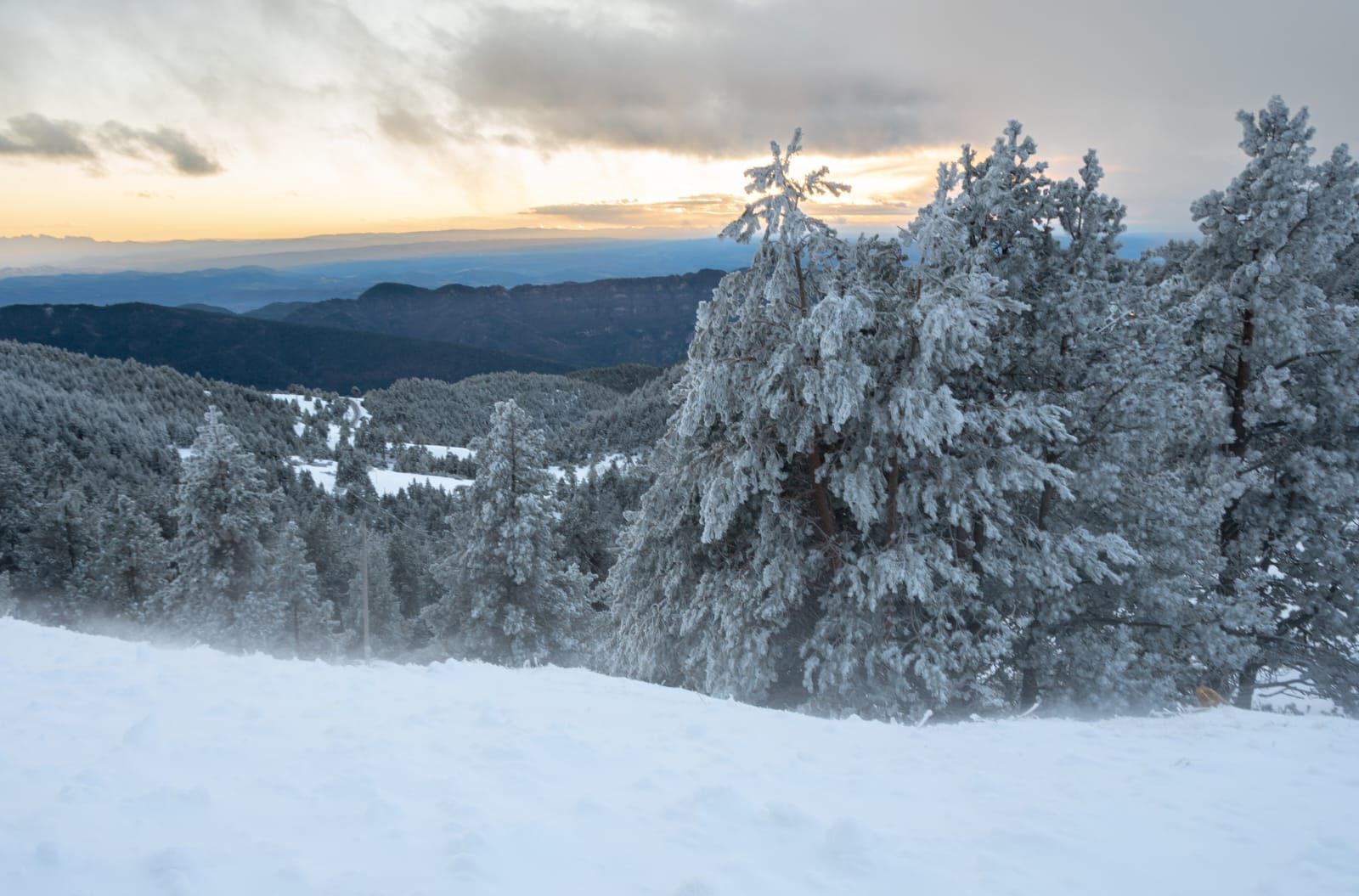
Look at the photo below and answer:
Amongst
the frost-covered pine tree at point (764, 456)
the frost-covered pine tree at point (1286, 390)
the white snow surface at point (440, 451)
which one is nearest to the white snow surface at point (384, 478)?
the white snow surface at point (440, 451)

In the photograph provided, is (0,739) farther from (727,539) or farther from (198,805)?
(727,539)

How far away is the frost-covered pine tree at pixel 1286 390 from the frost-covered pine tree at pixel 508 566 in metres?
15.6

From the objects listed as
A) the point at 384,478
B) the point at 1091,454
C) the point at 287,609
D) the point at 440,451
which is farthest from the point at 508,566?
the point at 440,451

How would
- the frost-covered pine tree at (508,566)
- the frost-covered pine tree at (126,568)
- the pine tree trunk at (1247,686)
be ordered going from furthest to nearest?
the frost-covered pine tree at (126,568) < the frost-covered pine tree at (508,566) < the pine tree trunk at (1247,686)

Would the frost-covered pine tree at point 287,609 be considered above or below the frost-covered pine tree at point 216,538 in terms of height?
below

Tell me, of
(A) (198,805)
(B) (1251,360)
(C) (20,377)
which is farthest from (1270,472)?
(C) (20,377)

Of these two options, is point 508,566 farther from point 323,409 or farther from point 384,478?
point 323,409

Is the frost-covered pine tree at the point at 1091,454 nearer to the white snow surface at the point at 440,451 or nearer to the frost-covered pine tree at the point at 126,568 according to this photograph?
the frost-covered pine tree at the point at 126,568

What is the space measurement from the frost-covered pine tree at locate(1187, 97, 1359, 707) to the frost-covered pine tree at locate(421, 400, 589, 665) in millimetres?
15615

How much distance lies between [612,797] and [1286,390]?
40.2 feet

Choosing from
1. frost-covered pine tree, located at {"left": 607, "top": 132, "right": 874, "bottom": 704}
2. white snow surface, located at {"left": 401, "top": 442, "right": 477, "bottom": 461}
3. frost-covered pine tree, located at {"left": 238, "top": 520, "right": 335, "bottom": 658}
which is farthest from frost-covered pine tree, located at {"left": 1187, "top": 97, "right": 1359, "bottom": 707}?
white snow surface, located at {"left": 401, "top": 442, "right": 477, "bottom": 461}

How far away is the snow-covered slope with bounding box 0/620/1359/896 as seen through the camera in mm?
3553

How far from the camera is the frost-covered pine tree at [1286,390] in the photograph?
10492mm

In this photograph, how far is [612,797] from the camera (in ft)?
15.0
